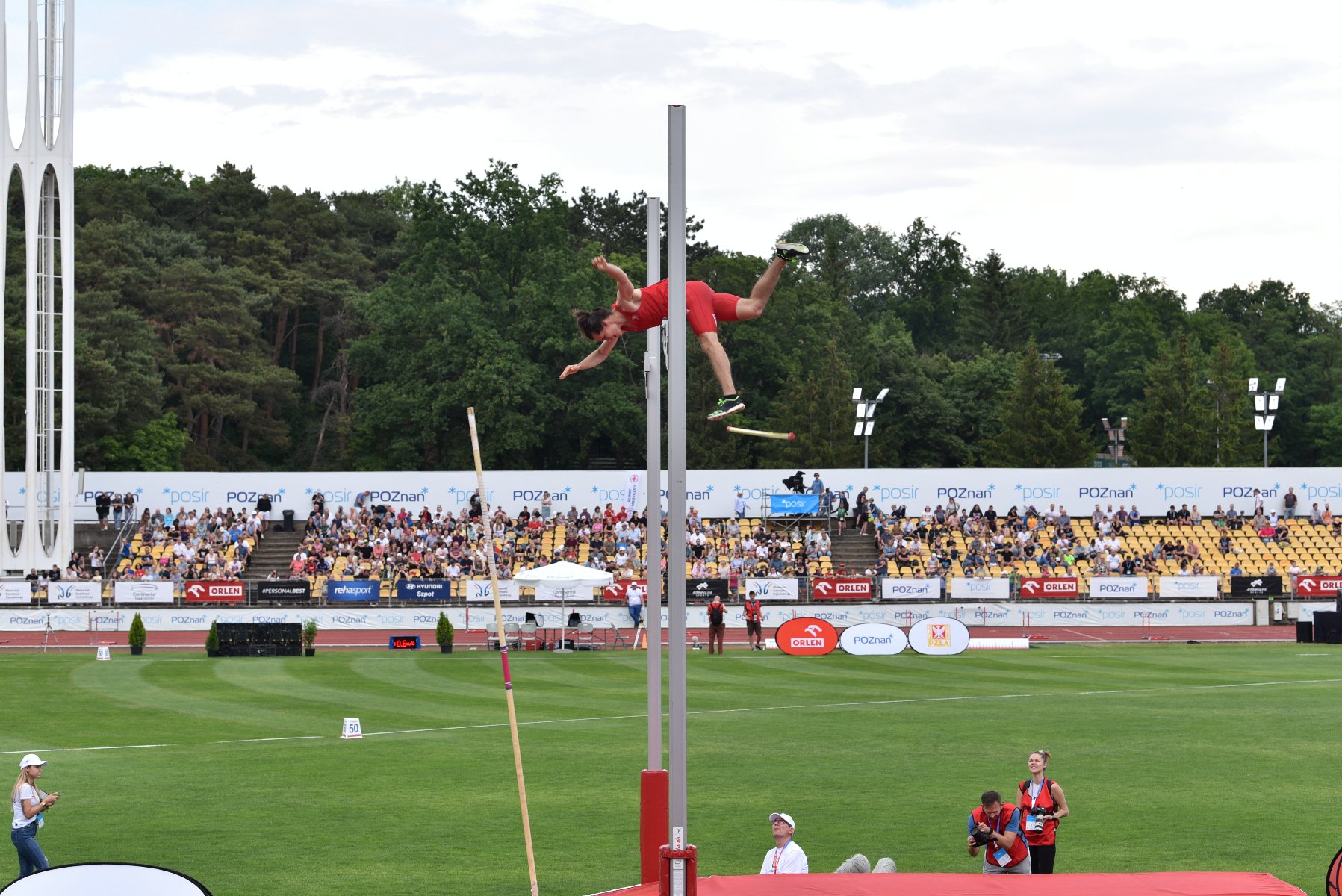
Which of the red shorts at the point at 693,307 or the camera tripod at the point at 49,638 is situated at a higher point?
the red shorts at the point at 693,307

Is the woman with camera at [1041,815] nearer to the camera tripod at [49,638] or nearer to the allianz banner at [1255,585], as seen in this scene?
the camera tripod at [49,638]

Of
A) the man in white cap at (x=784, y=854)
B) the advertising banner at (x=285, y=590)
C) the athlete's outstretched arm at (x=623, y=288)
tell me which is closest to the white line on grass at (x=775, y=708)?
the man in white cap at (x=784, y=854)

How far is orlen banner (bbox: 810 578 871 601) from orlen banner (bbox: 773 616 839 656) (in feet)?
20.8

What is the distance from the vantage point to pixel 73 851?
1580cm

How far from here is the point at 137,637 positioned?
37.1m

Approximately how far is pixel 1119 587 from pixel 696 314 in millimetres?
39267

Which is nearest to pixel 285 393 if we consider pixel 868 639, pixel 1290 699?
pixel 868 639

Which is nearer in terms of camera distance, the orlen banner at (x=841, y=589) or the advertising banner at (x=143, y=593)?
the advertising banner at (x=143, y=593)

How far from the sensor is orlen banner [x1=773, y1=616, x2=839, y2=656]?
3759 centimetres

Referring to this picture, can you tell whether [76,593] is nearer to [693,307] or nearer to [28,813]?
[28,813]

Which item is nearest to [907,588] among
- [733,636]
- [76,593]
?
[733,636]

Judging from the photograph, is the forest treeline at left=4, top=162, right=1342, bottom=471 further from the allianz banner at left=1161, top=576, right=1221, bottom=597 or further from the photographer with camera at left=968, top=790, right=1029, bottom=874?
the photographer with camera at left=968, top=790, right=1029, bottom=874

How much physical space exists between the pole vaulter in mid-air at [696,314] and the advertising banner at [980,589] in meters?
36.6

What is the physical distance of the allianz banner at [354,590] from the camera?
1761 inches
